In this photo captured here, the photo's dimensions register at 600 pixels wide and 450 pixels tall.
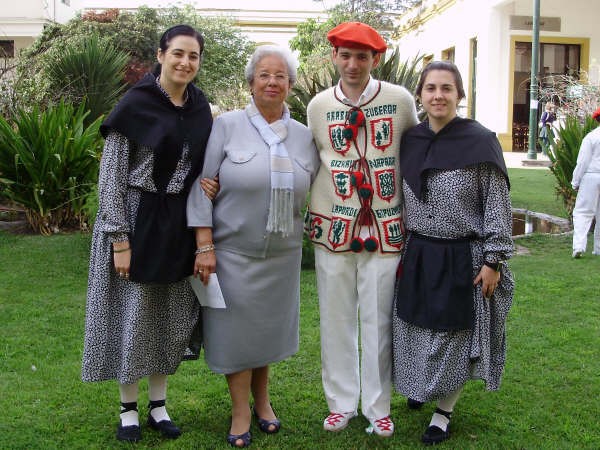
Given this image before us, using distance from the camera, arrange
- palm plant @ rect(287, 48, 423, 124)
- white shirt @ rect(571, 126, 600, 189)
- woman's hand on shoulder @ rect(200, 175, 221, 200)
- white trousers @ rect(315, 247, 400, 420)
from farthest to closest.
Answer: palm plant @ rect(287, 48, 423, 124) < white shirt @ rect(571, 126, 600, 189) < white trousers @ rect(315, 247, 400, 420) < woman's hand on shoulder @ rect(200, 175, 221, 200)

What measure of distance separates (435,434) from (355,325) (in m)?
0.66

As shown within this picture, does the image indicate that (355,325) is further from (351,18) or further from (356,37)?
(351,18)

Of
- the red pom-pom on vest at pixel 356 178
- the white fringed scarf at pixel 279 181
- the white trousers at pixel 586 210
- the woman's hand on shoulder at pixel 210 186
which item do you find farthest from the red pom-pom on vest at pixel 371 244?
the white trousers at pixel 586 210

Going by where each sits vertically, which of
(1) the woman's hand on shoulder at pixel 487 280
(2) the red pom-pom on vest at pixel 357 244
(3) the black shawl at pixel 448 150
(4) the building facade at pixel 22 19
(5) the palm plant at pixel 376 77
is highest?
(4) the building facade at pixel 22 19

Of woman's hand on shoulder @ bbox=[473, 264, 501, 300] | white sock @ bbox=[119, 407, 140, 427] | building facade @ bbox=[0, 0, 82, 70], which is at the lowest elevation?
white sock @ bbox=[119, 407, 140, 427]

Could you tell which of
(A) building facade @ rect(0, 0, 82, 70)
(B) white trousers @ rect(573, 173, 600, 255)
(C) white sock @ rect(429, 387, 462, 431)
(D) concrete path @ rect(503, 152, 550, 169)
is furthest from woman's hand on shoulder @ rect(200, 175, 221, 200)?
(A) building facade @ rect(0, 0, 82, 70)

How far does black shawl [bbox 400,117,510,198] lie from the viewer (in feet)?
10.7

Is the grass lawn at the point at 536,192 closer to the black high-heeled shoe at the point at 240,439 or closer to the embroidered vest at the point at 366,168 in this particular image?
the embroidered vest at the point at 366,168

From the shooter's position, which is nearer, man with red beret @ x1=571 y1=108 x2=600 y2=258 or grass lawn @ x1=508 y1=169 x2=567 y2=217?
man with red beret @ x1=571 y1=108 x2=600 y2=258

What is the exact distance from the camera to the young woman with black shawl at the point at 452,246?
129 inches

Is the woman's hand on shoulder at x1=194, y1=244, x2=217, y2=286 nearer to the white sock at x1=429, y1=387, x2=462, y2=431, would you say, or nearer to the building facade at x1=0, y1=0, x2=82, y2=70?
the white sock at x1=429, y1=387, x2=462, y2=431

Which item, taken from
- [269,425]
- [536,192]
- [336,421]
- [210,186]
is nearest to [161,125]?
[210,186]

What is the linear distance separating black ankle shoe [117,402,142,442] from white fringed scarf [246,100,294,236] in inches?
44.4

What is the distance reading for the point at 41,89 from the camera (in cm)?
1062
